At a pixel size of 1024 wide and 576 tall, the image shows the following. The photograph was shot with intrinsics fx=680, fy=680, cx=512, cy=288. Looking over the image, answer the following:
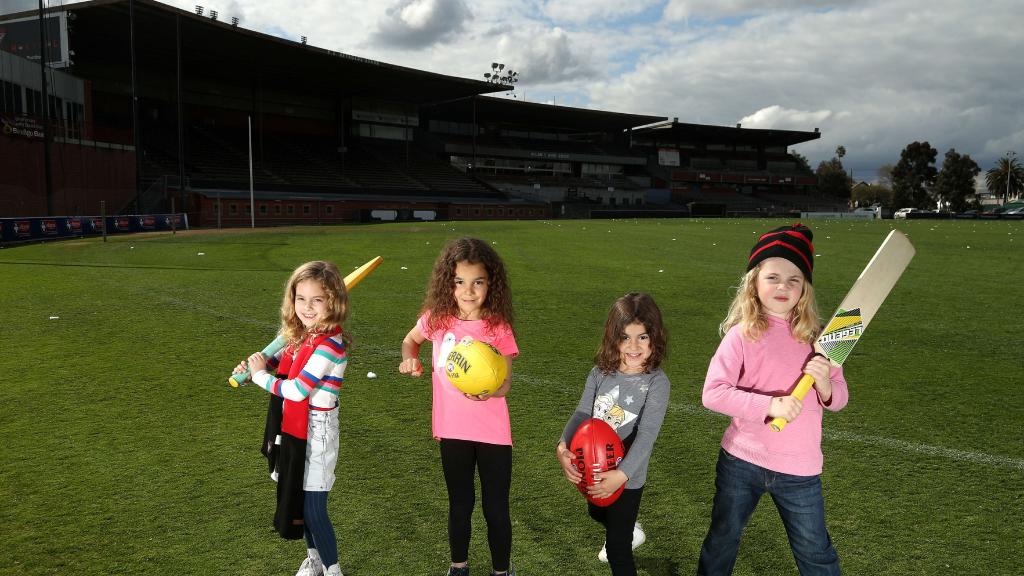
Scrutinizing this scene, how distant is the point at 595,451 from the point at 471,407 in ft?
2.17

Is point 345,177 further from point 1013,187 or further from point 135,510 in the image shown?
point 1013,187

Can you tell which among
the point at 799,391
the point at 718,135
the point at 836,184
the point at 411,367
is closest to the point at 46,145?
the point at 411,367

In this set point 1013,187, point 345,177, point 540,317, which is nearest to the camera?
point 540,317

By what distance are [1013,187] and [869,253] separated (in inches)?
4828

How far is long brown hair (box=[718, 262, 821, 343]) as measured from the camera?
2816 mm

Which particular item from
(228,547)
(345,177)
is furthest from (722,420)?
(345,177)

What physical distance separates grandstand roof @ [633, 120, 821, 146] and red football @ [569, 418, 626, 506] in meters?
87.1

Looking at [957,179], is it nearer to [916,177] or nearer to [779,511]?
[916,177]

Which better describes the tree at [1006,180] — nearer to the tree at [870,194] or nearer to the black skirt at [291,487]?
the tree at [870,194]

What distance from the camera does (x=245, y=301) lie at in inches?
461

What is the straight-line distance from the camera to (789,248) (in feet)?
9.19

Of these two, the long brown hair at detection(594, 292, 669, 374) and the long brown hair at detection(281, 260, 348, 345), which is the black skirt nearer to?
the long brown hair at detection(281, 260, 348, 345)

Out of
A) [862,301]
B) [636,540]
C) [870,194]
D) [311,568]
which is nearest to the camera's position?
[862,301]

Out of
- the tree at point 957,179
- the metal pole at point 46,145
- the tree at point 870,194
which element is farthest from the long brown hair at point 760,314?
the tree at point 870,194
